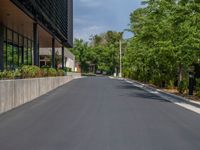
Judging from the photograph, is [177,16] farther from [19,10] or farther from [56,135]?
[56,135]

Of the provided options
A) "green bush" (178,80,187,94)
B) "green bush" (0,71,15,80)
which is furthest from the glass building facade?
"green bush" (0,71,15,80)

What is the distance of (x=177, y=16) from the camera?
24.8m

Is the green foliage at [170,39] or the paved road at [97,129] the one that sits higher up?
the green foliage at [170,39]

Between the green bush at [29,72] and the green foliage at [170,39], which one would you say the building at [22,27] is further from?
the green foliage at [170,39]

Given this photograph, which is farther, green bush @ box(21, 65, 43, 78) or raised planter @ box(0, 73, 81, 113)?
green bush @ box(21, 65, 43, 78)

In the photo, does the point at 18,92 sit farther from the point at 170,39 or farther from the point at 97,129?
the point at 170,39

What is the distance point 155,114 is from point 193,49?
847cm

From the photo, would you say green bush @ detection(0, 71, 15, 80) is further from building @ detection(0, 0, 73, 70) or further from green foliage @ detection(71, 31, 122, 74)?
green foliage @ detection(71, 31, 122, 74)

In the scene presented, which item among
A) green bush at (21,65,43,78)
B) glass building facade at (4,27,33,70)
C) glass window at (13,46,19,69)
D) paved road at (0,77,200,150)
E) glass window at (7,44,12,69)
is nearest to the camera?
paved road at (0,77,200,150)

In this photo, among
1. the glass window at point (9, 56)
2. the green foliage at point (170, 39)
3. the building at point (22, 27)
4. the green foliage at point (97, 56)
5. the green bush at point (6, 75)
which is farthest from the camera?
the green foliage at point (97, 56)

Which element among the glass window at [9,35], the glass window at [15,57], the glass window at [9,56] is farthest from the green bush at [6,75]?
the glass window at [15,57]


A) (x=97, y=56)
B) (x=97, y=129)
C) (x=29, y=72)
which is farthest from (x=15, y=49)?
(x=97, y=56)

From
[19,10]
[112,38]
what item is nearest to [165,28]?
[19,10]

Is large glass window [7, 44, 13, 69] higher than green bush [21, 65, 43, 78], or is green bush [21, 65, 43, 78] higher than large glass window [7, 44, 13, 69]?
large glass window [7, 44, 13, 69]
